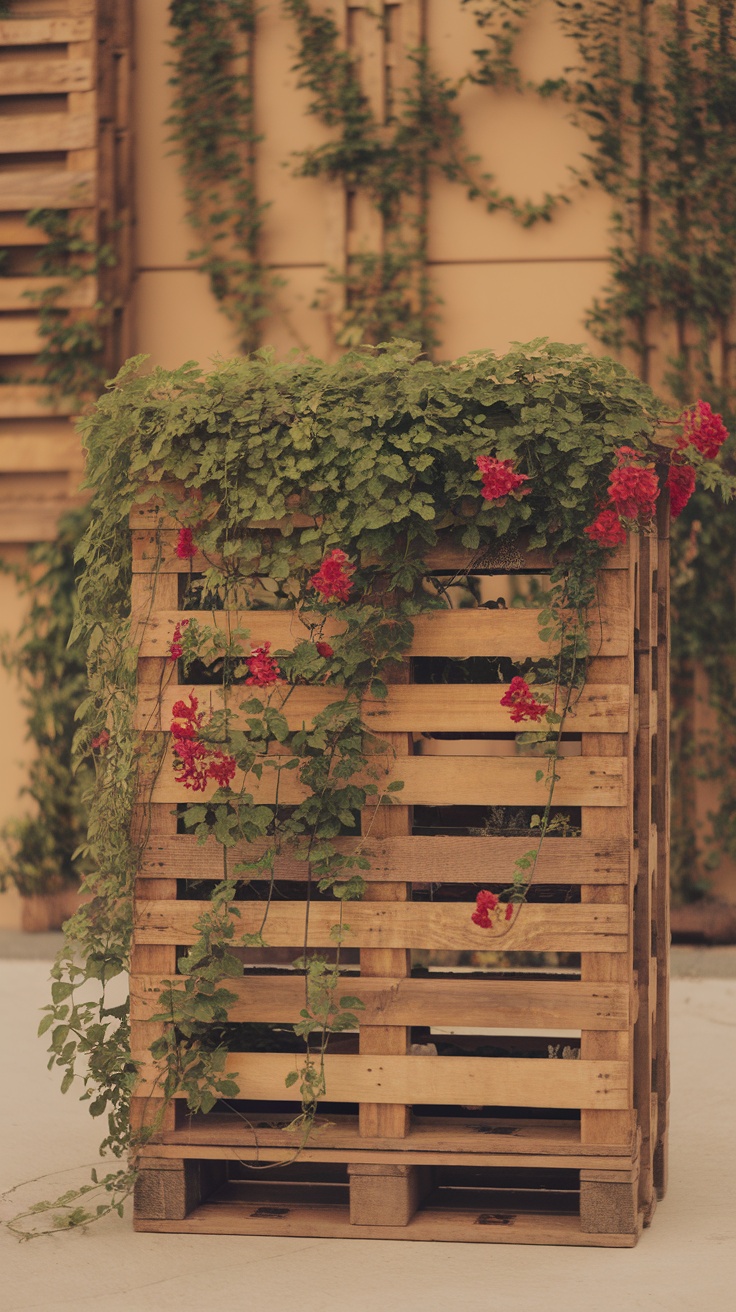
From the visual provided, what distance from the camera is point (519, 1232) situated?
397 centimetres

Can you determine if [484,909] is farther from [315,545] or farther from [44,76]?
[44,76]

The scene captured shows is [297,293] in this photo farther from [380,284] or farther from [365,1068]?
[365,1068]

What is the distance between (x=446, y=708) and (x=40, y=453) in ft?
17.5

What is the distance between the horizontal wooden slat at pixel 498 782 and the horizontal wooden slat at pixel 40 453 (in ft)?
16.8

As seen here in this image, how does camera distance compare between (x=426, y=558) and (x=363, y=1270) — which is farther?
(x=426, y=558)

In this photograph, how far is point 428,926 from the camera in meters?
3.96

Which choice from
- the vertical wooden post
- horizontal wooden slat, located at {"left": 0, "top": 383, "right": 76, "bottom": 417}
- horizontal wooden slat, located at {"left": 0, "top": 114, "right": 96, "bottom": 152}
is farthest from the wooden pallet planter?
horizontal wooden slat, located at {"left": 0, "top": 114, "right": 96, "bottom": 152}

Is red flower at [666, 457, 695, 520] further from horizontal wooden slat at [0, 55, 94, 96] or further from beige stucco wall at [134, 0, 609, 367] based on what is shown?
horizontal wooden slat at [0, 55, 94, 96]

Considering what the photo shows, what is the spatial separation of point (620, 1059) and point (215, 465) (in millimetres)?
1737

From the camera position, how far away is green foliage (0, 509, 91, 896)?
8.61 metres

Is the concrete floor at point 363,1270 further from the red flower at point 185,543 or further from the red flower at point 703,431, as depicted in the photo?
the red flower at point 703,431

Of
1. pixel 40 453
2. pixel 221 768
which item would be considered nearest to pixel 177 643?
pixel 221 768

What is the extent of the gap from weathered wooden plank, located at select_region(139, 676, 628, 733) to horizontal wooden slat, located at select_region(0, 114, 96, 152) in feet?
18.4

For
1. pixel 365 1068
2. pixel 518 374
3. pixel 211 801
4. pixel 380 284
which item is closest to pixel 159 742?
pixel 211 801
